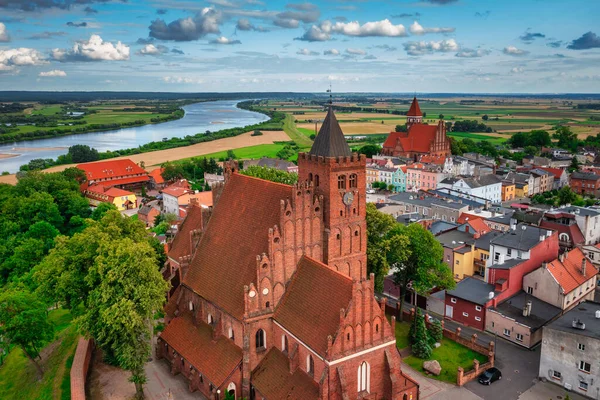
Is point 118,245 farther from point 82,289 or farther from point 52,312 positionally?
point 52,312

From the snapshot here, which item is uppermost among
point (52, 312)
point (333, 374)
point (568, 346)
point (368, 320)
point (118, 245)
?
point (118, 245)

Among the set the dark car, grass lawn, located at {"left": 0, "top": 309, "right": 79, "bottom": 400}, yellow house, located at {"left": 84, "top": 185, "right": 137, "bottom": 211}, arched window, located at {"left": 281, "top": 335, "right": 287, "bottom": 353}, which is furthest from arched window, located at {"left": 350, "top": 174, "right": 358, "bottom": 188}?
yellow house, located at {"left": 84, "top": 185, "right": 137, "bottom": 211}

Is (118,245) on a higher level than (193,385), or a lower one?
higher

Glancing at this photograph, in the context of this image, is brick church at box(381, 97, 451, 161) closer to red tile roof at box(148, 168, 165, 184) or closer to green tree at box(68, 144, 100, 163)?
red tile roof at box(148, 168, 165, 184)

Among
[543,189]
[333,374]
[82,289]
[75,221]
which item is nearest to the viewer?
[333,374]

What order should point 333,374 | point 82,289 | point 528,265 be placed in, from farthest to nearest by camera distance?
point 528,265 → point 82,289 → point 333,374

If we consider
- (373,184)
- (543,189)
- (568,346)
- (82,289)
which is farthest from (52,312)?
(543,189)
